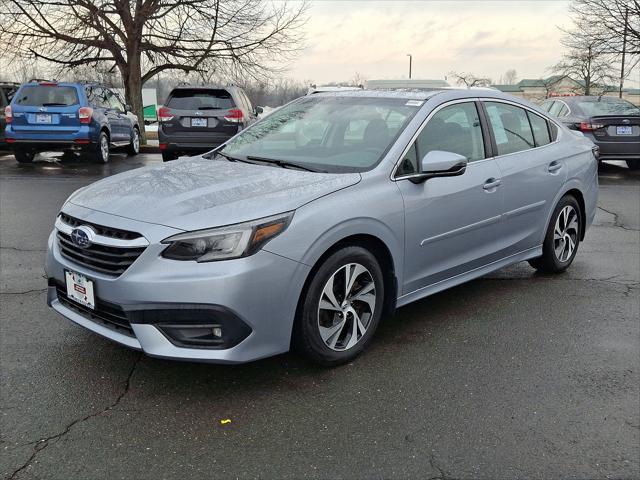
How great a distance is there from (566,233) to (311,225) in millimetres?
3131

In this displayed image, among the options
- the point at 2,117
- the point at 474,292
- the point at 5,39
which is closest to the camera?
the point at 474,292

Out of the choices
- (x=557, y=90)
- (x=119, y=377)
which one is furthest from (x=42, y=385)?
(x=557, y=90)

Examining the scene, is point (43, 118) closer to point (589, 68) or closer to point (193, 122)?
point (193, 122)

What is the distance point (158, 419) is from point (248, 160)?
1.91 meters

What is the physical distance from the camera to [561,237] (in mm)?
5500

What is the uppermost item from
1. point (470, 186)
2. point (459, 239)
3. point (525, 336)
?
point (470, 186)

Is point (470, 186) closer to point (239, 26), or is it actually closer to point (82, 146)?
point (82, 146)

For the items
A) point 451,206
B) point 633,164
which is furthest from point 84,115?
point 633,164

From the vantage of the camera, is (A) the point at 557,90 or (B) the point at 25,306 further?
(A) the point at 557,90

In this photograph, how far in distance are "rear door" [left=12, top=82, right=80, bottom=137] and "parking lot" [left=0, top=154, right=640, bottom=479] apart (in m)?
9.19

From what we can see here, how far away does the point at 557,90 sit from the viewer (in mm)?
71438

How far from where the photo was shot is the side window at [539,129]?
524 centimetres

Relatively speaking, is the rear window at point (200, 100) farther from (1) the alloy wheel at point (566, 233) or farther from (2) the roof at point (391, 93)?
(1) the alloy wheel at point (566, 233)

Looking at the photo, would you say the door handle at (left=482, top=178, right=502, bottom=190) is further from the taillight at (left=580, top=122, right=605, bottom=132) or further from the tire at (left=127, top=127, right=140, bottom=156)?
the tire at (left=127, top=127, right=140, bottom=156)
